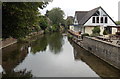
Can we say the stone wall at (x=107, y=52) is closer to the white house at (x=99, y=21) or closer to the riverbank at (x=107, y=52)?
the riverbank at (x=107, y=52)

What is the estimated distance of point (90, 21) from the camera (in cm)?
4003

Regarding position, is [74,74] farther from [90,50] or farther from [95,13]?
[95,13]

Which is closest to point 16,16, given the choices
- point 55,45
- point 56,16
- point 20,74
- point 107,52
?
point 20,74

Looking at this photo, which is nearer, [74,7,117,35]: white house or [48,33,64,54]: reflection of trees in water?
[48,33,64,54]: reflection of trees in water

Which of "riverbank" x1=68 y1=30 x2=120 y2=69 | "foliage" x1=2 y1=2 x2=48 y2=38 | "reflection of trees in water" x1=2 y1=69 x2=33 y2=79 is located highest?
"foliage" x1=2 y1=2 x2=48 y2=38

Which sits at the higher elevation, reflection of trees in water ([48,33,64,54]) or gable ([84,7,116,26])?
gable ([84,7,116,26])

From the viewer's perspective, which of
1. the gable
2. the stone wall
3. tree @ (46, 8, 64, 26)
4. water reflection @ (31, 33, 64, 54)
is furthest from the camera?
tree @ (46, 8, 64, 26)

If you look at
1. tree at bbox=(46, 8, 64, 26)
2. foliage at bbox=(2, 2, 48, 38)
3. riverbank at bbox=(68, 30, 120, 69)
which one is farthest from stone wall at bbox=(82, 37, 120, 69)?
tree at bbox=(46, 8, 64, 26)

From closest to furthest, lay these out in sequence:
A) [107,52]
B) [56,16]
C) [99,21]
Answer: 1. [107,52]
2. [99,21]
3. [56,16]

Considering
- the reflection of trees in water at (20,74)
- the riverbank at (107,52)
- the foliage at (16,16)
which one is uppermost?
the foliage at (16,16)

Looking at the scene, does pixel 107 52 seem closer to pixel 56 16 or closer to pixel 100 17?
pixel 100 17

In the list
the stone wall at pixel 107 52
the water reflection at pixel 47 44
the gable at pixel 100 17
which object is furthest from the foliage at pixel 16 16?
the gable at pixel 100 17

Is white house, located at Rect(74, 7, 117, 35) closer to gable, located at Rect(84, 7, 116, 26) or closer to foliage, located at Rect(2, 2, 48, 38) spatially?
gable, located at Rect(84, 7, 116, 26)

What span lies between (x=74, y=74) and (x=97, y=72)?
1.77 meters
